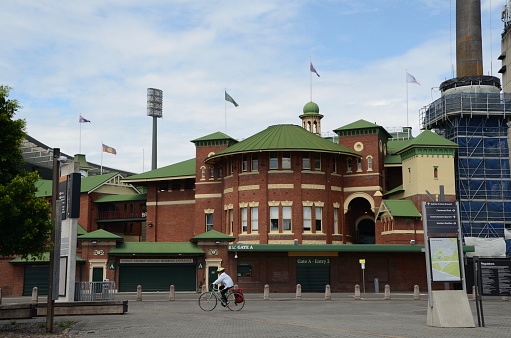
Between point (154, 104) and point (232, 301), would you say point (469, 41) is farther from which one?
point (154, 104)

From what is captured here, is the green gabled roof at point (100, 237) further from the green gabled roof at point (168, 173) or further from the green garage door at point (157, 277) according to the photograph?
the green gabled roof at point (168, 173)

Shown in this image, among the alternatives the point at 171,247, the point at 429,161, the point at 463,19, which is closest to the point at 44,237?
the point at 171,247

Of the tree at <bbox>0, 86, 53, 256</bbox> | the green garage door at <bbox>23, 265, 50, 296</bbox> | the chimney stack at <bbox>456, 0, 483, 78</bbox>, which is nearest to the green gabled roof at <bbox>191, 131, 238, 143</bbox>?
the green garage door at <bbox>23, 265, 50, 296</bbox>

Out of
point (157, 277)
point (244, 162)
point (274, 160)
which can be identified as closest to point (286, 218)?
point (274, 160)

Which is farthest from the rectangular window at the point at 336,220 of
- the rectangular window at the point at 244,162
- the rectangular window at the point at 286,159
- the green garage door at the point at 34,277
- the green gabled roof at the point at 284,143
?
the green garage door at the point at 34,277

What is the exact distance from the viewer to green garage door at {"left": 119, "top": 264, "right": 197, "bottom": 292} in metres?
52.5

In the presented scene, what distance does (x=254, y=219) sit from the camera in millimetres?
54438

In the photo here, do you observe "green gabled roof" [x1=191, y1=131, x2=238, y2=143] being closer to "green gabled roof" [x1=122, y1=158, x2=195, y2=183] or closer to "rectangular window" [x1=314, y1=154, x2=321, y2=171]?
"green gabled roof" [x1=122, y1=158, x2=195, y2=183]

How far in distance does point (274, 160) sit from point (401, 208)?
11.0m

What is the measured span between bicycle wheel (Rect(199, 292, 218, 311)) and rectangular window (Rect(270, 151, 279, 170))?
24.4 m

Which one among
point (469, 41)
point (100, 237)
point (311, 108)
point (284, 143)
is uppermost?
point (469, 41)

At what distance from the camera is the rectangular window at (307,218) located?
53.8m

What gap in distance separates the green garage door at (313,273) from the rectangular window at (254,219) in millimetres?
4662

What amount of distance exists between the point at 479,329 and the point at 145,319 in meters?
11.8
